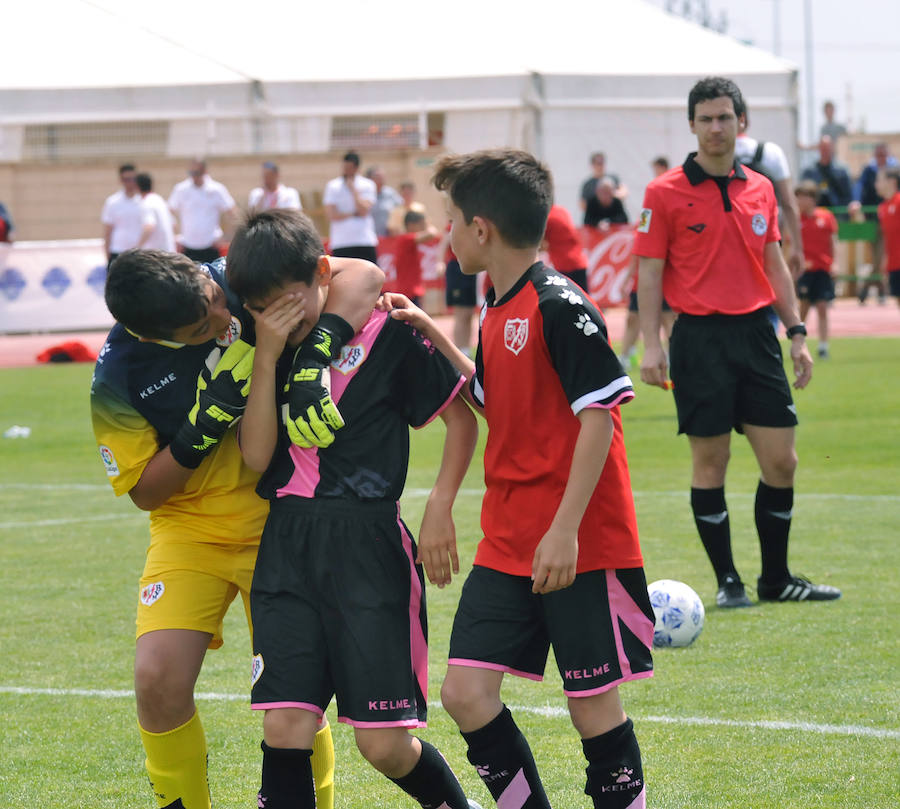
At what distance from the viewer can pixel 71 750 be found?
470 centimetres

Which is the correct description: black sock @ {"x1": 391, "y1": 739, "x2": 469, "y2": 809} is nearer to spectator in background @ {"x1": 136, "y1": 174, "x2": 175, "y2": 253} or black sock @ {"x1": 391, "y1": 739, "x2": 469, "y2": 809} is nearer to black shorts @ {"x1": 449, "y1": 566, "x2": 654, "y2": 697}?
black shorts @ {"x1": 449, "y1": 566, "x2": 654, "y2": 697}

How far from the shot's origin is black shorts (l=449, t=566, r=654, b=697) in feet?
11.5

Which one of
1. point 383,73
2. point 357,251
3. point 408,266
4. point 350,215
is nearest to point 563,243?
point 357,251

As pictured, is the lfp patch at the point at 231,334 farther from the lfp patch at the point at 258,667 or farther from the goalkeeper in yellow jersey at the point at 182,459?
the lfp patch at the point at 258,667

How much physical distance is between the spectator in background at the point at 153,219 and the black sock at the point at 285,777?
644 inches

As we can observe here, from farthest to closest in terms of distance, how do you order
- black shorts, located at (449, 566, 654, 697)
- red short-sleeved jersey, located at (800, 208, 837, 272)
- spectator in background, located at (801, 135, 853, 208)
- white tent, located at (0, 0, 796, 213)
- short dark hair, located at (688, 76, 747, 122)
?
spectator in background, located at (801, 135, 853, 208) < white tent, located at (0, 0, 796, 213) < red short-sleeved jersey, located at (800, 208, 837, 272) < short dark hair, located at (688, 76, 747, 122) < black shorts, located at (449, 566, 654, 697)

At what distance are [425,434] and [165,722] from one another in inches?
374

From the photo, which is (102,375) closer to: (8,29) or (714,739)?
(714,739)

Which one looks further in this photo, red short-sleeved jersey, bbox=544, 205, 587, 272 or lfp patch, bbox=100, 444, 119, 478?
red short-sleeved jersey, bbox=544, 205, 587, 272

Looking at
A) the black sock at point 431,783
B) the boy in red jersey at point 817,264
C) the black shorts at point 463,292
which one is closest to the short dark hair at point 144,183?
the black shorts at point 463,292

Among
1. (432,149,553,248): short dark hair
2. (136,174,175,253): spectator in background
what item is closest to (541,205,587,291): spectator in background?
(136,174,175,253): spectator in background

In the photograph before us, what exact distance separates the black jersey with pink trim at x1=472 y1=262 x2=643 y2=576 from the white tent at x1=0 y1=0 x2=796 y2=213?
2389 cm

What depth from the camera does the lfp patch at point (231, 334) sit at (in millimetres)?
3768

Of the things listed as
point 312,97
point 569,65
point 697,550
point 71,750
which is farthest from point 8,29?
point 71,750
